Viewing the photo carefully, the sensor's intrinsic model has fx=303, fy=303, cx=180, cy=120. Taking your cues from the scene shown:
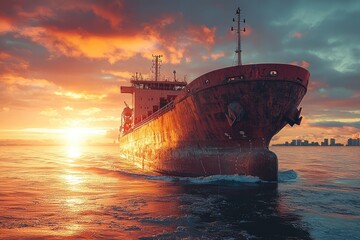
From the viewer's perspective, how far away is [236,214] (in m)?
10.6

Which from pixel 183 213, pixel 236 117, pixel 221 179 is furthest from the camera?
pixel 221 179

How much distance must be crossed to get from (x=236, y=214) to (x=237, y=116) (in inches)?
252

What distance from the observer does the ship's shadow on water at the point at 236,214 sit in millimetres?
8281

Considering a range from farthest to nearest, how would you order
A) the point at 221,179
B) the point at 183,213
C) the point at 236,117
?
the point at 221,179 → the point at 236,117 → the point at 183,213

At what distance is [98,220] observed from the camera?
966cm

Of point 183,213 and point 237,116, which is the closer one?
point 183,213

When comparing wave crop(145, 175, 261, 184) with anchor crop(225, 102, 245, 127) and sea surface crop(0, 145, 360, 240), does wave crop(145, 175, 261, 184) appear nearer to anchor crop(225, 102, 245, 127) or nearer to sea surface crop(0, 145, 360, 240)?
sea surface crop(0, 145, 360, 240)

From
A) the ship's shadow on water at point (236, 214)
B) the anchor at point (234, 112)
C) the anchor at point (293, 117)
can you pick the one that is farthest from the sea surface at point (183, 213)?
the anchor at point (293, 117)

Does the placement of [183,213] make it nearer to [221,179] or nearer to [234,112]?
[234,112]

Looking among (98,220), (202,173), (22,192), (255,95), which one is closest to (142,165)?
(202,173)

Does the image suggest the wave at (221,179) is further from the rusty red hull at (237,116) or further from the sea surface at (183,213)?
the rusty red hull at (237,116)

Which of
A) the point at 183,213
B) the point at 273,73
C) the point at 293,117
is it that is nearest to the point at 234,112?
the point at 273,73

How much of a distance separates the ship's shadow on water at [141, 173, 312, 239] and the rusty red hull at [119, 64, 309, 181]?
5.10 ft

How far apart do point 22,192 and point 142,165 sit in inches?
592
